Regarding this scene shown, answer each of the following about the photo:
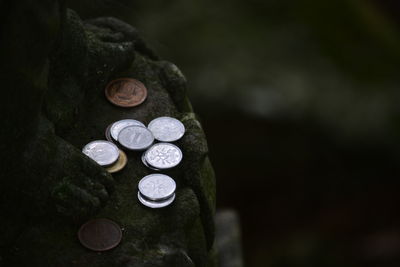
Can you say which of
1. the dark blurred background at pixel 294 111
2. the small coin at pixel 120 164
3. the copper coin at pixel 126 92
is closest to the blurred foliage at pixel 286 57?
the dark blurred background at pixel 294 111

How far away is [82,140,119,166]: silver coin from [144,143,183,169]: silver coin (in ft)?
0.34

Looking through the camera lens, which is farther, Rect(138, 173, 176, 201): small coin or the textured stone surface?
Rect(138, 173, 176, 201): small coin

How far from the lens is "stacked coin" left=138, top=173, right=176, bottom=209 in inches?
105

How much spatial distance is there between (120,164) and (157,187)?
0.14 metres

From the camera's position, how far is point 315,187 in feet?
19.9

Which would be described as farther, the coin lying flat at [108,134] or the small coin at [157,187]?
the coin lying flat at [108,134]

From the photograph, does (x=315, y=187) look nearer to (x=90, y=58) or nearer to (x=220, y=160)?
(x=220, y=160)

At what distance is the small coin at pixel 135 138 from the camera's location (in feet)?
9.12

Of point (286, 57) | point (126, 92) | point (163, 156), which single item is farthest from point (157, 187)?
point (286, 57)

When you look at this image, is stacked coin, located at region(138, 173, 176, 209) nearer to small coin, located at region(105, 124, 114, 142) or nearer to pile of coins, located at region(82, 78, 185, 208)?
pile of coins, located at region(82, 78, 185, 208)

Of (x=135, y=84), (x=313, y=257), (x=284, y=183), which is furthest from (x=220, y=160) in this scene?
(x=135, y=84)

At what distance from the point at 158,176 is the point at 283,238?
3.47 metres

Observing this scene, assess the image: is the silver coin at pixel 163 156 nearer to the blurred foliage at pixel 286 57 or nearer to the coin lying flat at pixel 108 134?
the coin lying flat at pixel 108 134

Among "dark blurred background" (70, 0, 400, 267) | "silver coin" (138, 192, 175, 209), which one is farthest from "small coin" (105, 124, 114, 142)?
"dark blurred background" (70, 0, 400, 267)
